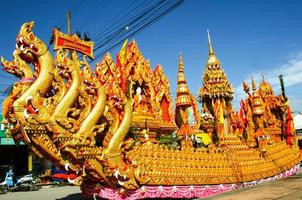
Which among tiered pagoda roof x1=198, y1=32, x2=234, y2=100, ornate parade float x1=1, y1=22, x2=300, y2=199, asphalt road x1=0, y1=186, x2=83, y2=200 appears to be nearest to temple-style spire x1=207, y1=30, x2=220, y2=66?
tiered pagoda roof x1=198, y1=32, x2=234, y2=100

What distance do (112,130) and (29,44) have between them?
2918 mm

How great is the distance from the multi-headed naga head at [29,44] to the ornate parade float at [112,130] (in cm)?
2

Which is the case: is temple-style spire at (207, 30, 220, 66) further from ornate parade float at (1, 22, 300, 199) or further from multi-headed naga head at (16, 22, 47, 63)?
multi-headed naga head at (16, 22, 47, 63)

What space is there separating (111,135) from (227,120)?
8.01 meters

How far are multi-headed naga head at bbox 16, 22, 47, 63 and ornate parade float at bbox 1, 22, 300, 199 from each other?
0.02 metres

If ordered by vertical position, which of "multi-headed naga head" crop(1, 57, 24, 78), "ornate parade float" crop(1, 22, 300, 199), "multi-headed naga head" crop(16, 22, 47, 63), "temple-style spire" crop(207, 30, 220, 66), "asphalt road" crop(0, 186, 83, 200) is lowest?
"asphalt road" crop(0, 186, 83, 200)

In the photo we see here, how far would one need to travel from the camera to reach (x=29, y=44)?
7.08 m

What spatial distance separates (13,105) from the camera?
6.51 metres

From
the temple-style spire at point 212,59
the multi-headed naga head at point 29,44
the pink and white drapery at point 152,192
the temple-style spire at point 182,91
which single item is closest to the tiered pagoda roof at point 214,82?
the temple-style spire at point 212,59

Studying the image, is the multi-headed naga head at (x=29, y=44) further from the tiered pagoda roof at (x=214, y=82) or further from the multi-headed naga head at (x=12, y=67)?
the tiered pagoda roof at (x=214, y=82)

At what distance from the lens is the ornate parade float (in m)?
6.86

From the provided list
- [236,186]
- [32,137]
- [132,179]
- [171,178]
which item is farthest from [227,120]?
[32,137]

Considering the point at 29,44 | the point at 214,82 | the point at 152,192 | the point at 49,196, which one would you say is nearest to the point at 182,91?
the point at 152,192

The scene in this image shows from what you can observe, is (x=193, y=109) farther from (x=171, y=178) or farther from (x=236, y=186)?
(x=171, y=178)
